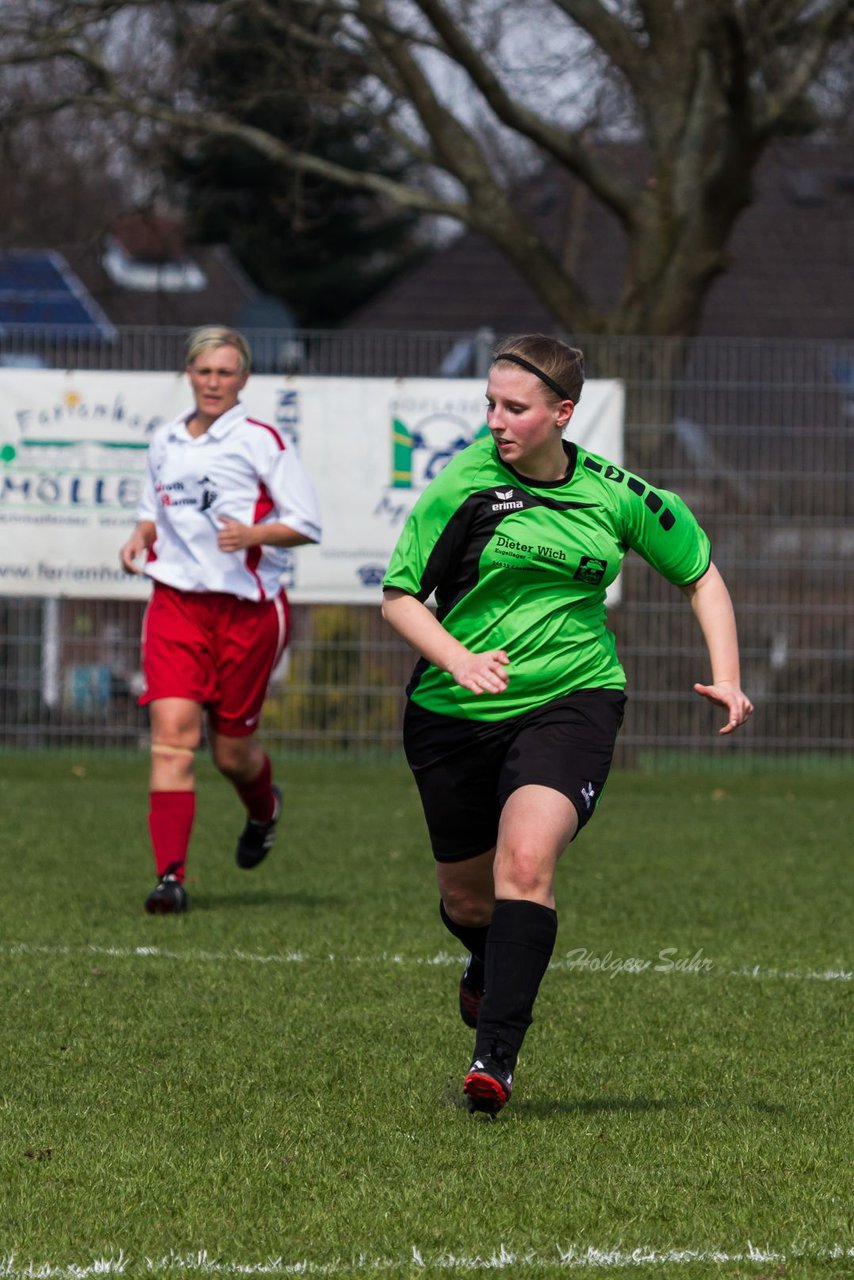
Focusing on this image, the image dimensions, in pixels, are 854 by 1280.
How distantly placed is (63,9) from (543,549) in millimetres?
12751

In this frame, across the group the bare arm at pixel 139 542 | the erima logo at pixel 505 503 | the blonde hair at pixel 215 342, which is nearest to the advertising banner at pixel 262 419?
the bare arm at pixel 139 542

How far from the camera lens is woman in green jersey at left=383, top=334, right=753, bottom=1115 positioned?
4793 mm

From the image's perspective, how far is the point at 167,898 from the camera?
25.8ft

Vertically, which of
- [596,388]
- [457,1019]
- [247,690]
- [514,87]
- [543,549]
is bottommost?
[457,1019]

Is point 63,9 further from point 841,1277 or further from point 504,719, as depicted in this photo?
point 841,1277

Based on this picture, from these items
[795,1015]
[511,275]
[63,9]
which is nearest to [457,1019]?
[795,1015]

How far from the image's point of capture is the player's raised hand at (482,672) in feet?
14.9

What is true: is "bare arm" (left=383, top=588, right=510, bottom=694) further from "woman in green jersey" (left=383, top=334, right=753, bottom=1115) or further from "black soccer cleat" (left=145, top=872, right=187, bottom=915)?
"black soccer cleat" (left=145, top=872, right=187, bottom=915)

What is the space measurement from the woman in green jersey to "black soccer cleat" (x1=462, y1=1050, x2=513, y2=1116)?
212 mm

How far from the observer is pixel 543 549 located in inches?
195

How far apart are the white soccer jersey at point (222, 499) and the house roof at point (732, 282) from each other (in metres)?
29.2

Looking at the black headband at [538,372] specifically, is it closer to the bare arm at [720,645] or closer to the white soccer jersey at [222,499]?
the bare arm at [720,645]

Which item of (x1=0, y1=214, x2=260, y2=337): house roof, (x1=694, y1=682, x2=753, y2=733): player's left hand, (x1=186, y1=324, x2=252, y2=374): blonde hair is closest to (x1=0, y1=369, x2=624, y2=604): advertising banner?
(x1=0, y1=214, x2=260, y2=337): house roof

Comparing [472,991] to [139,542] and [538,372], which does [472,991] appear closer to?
[538,372]
